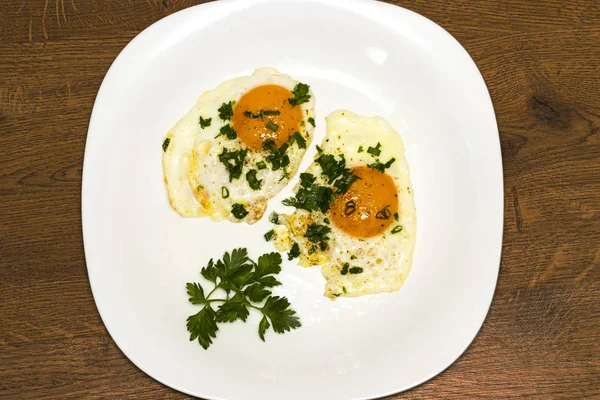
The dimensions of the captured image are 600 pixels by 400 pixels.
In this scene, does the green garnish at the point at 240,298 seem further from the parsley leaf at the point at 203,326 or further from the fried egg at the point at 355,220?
the fried egg at the point at 355,220

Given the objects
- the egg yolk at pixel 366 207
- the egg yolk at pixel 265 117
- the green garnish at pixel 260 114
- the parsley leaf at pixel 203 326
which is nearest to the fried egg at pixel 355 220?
the egg yolk at pixel 366 207

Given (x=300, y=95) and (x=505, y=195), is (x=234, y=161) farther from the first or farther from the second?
(x=505, y=195)

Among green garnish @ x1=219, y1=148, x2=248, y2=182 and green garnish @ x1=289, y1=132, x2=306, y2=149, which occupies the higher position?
green garnish @ x1=289, y1=132, x2=306, y2=149

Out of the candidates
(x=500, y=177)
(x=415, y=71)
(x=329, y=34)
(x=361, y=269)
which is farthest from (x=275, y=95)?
(x=500, y=177)

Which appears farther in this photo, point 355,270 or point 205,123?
point 205,123

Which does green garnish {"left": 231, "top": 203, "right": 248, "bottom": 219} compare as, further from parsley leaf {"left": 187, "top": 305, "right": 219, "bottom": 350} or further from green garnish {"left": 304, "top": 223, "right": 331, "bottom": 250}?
parsley leaf {"left": 187, "top": 305, "right": 219, "bottom": 350}

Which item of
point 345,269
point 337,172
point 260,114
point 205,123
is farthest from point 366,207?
point 205,123

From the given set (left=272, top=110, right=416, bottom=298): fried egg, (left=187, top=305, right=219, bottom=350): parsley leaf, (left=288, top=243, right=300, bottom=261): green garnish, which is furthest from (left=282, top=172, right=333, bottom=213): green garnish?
(left=187, top=305, right=219, bottom=350): parsley leaf
